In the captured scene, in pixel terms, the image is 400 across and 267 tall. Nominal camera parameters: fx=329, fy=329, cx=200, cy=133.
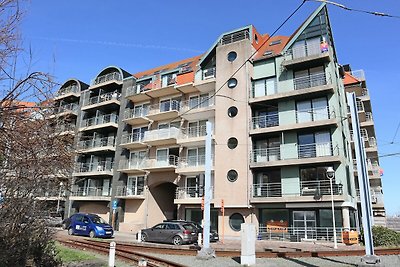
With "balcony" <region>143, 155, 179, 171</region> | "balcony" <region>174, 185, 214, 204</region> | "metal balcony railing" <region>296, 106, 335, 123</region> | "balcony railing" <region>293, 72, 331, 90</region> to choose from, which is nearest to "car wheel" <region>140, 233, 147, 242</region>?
"balcony" <region>174, 185, 214, 204</region>

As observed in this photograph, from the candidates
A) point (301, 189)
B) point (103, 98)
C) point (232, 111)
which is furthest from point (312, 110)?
point (103, 98)

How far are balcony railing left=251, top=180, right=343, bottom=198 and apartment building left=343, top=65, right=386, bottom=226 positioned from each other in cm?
1223

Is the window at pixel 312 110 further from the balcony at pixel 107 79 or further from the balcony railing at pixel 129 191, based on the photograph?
the balcony at pixel 107 79

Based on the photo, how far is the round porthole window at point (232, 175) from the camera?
2703 cm

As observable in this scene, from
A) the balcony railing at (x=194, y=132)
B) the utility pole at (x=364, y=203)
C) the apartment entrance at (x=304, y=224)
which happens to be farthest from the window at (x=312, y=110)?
the utility pole at (x=364, y=203)

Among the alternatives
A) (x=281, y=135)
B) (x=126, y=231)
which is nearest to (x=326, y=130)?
(x=281, y=135)

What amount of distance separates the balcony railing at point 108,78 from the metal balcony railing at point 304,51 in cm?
2004

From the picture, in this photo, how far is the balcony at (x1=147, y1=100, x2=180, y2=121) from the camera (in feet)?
105

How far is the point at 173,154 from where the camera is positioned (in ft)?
106

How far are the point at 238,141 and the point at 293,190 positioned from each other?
5987 millimetres

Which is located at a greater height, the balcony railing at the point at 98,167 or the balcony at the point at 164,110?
the balcony at the point at 164,110

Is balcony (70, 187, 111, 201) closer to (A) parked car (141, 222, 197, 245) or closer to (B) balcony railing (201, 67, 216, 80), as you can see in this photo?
(A) parked car (141, 222, 197, 245)

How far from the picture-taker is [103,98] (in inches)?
1539

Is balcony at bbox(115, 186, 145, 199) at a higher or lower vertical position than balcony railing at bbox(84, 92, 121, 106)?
lower
